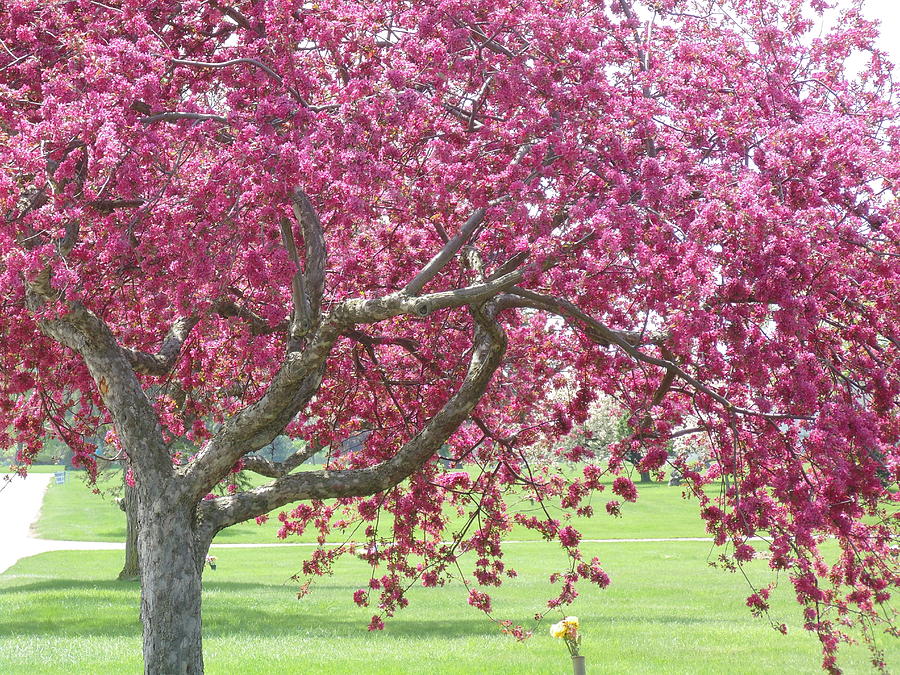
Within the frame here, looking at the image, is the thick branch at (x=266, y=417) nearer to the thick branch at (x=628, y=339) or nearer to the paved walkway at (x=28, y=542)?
the thick branch at (x=628, y=339)

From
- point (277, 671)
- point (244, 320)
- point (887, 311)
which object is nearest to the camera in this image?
point (887, 311)

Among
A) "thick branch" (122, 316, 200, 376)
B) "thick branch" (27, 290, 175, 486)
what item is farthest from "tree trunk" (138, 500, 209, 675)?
"thick branch" (122, 316, 200, 376)

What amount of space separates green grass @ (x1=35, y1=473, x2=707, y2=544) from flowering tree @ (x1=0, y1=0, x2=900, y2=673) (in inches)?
1148

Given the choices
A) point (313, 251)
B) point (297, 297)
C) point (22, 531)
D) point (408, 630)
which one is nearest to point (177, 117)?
point (313, 251)

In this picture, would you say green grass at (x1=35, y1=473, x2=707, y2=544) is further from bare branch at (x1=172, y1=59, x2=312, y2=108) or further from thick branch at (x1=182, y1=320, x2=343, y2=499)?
bare branch at (x1=172, y1=59, x2=312, y2=108)

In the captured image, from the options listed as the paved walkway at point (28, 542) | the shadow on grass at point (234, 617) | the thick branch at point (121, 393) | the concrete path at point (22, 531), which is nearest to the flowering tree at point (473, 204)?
the thick branch at point (121, 393)

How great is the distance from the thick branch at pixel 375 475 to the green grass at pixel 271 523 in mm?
28861

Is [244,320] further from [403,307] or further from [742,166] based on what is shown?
[742,166]

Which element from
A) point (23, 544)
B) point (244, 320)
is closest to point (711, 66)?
point (244, 320)

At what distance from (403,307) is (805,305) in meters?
2.74

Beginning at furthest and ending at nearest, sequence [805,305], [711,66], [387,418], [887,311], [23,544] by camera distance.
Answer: [23,544] → [387,418] → [711,66] → [887,311] → [805,305]

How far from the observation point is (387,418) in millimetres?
10477

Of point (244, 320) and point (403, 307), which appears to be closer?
point (403, 307)

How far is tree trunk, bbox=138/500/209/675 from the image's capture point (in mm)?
7273
